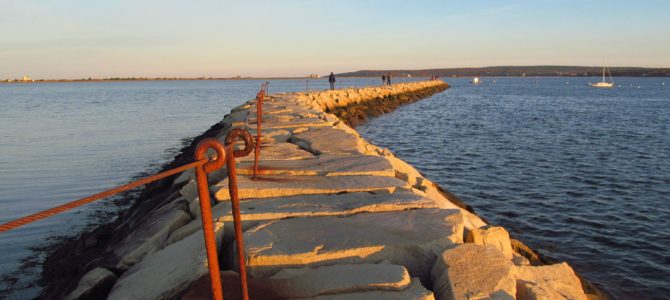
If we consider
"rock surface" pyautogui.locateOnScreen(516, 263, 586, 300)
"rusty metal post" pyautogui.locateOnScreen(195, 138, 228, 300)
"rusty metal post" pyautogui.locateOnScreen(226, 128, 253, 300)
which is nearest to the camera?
"rusty metal post" pyautogui.locateOnScreen(195, 138, 228, 300)

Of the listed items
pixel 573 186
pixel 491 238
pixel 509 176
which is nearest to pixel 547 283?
pixel 491 238

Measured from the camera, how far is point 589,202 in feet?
24.1

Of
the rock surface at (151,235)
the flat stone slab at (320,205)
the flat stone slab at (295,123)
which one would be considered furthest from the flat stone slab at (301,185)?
the flat stone slab at (295,123)

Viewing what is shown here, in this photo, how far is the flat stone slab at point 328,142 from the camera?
19.7ft

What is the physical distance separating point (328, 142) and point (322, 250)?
361cm

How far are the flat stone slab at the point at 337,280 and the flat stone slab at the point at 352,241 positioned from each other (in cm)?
14

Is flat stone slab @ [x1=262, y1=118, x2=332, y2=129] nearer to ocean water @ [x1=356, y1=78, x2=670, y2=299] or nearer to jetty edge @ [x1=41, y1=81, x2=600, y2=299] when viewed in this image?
ocean water @ [x1=356, y1=78, x2=670, y2=299]

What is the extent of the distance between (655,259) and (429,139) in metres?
9.87

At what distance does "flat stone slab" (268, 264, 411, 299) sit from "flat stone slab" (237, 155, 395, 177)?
2.03 meters

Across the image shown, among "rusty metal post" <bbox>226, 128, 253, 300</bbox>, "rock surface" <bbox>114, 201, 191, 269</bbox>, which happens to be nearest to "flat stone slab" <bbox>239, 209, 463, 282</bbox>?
"rusty metal post" <bbox>226, 128, 253, 300</bbox>

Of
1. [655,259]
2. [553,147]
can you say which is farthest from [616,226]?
[553,147]

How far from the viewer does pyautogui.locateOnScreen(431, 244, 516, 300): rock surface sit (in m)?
2.49

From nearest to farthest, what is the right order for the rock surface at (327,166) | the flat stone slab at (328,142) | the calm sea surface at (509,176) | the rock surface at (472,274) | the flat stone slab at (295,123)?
the rock surface at (472,274) < the rock surface at (327,166) < the calm sea surface at (509,176) < the flat stone slab at (328,142) < the flat stone slab at (295,123)

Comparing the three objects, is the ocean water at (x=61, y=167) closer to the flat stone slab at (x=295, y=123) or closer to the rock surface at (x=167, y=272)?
the rock surface at (x=167, y=272)
